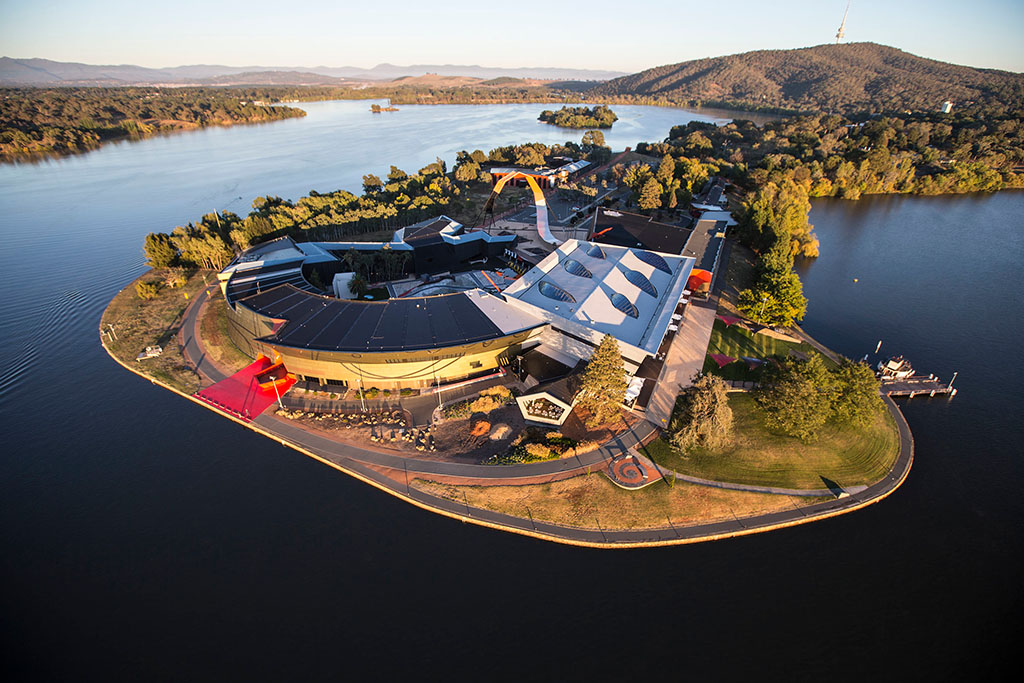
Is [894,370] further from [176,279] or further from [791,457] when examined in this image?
[176,279]

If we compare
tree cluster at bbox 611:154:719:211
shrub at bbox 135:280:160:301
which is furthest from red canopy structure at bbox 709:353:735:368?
shrub at bbox 135:280:160:301

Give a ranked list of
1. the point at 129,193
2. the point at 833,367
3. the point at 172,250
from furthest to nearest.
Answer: the point at 129,193
the point at 172,250
the point at 833,367

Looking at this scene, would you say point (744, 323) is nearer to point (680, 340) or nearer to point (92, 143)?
point (680, 340)

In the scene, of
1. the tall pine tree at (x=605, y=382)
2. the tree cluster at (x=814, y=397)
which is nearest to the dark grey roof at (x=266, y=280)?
the tall pine tree at (x=605, y=382)

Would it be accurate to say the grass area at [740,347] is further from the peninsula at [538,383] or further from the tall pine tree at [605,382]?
the tall pine tree at [605,382]

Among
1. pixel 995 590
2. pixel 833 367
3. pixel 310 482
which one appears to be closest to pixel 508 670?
pixel 310 482

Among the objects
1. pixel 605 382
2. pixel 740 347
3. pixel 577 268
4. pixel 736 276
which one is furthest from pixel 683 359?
pixel 736 276
